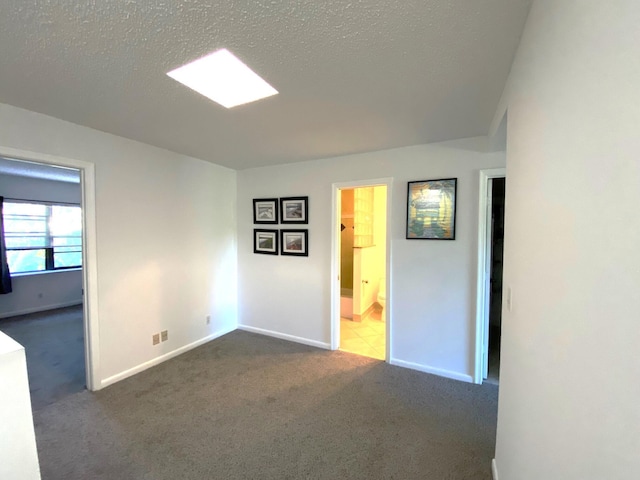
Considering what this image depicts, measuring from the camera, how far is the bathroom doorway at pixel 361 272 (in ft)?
11.3

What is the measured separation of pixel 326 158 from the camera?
333cm

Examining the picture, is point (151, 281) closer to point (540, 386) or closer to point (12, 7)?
point (12, 7)

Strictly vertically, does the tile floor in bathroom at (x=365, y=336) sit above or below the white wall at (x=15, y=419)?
below

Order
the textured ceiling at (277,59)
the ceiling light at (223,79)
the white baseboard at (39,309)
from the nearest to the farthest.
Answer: the textured ceiling at (277,59)
the ceiling light at (223,79)
the white baseboard at (39,309)

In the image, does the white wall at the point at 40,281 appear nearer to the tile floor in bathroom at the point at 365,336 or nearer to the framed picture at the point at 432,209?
the tile floor in bathroom at the point at 365,336

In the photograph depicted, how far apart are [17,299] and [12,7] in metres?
5.73

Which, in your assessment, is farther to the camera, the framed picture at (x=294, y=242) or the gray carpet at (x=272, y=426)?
the framed picture at (x=294, y=242)

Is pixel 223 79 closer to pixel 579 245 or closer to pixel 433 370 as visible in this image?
pixel 579 245

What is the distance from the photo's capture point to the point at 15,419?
93 cm

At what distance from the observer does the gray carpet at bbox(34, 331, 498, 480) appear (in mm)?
1688

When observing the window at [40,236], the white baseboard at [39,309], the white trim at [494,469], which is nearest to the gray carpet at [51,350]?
the white baseboard at [39,309]

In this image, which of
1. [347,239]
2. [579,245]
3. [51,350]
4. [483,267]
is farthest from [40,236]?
[579,245]

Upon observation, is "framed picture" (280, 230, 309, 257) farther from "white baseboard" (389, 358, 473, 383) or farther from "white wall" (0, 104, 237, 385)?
"white baseboard" (389, 358, 473, 383)

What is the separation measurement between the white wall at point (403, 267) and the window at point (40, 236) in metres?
3.65
